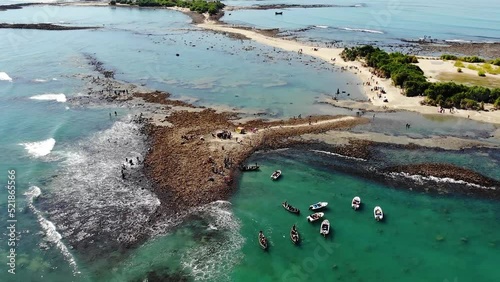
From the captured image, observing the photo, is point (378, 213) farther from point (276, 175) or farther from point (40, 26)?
point (40, 26)

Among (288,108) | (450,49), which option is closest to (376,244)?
Result: (288,108)

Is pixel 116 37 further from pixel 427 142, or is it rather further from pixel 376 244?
pixel 376 244

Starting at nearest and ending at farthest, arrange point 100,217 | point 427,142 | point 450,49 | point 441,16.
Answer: point 100,217
point 427,142
point 450,49
point 441,16

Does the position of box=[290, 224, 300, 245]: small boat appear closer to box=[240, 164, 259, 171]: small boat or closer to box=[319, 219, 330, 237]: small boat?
box=[319, 219, 330, 237]: small boat

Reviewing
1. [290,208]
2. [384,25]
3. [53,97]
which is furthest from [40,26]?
[290,208]

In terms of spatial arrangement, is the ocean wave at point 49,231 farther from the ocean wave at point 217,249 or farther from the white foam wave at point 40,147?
the ocean wave at point 217,249

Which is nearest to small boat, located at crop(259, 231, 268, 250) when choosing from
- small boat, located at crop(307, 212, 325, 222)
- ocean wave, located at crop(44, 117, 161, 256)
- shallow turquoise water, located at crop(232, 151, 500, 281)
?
shallow turquoise water, located at crop(232, 151, 500, 281)
